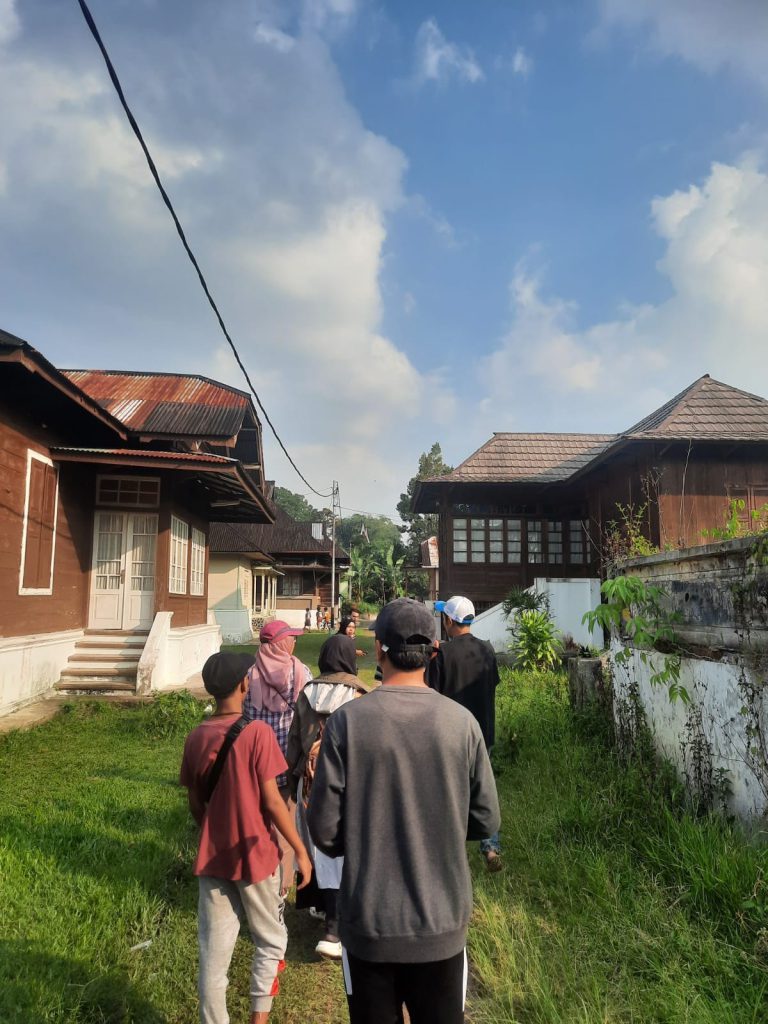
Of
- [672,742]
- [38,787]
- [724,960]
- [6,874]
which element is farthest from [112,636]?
[724,960]

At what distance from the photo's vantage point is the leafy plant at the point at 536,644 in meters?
11.8

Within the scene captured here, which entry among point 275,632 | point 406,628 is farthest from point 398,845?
point 275,632

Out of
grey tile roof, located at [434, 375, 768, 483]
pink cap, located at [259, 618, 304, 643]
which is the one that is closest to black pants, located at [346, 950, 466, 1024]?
pink cap, located at [259, 618, 304, 643]

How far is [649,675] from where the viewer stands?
16.5 feet

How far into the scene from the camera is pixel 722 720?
3.85 m

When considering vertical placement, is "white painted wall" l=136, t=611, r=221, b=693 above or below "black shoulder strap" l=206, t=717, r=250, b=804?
below

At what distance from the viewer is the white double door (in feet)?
34.5

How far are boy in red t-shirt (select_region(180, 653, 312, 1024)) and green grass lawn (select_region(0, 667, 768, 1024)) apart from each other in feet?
1.58

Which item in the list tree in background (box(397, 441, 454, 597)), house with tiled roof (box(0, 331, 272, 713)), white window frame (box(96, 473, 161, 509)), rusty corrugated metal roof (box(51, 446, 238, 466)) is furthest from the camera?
tree in background (box(397, 441, 454, 597))

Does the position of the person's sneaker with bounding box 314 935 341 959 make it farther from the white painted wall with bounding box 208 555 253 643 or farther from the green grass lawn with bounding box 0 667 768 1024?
the white painted wall with bounding box 208 555 253 643

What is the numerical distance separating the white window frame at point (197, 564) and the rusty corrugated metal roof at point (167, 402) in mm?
2207

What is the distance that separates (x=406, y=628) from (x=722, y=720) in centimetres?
285

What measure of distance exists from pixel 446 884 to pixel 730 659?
2.77 metres

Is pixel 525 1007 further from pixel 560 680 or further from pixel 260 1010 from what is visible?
pixel 560 680
